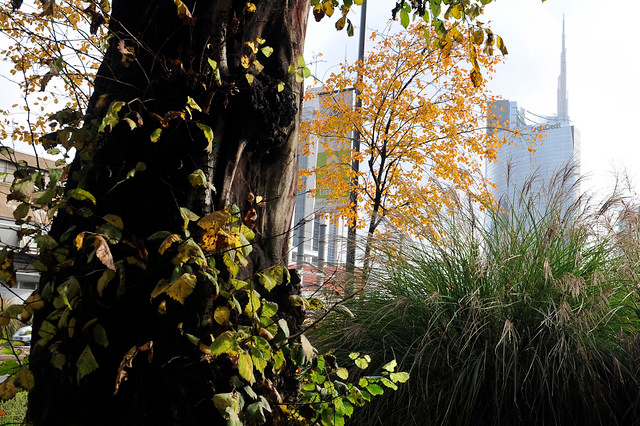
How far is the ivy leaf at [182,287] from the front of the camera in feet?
6.37

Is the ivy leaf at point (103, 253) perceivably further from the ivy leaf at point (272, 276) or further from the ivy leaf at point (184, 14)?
the ivy leaf at point (184, 14)

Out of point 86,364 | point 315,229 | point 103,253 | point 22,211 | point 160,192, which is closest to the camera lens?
point 103,253

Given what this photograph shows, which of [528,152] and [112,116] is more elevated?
[528,152]

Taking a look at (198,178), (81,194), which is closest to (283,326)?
(198,178)

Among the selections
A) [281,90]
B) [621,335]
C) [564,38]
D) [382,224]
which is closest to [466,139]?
[382,224]

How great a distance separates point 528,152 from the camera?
12234 mm

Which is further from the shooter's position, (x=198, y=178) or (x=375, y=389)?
(x=375, y=389)

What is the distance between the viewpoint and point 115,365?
209cm

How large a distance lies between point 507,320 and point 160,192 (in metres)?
2.57

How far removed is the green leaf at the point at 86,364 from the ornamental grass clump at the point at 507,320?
2.32 metres

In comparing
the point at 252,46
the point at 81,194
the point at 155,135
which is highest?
the point at 252,46

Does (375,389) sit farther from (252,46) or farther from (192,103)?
(252,46)

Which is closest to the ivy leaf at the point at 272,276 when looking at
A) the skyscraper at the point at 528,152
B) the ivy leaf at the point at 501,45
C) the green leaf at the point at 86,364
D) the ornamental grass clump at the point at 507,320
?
the green leaf at the point at 86,364

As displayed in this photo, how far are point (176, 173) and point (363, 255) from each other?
341cm
